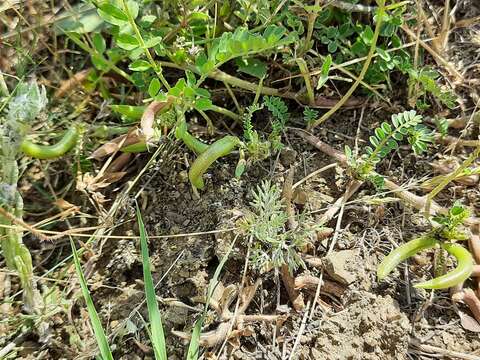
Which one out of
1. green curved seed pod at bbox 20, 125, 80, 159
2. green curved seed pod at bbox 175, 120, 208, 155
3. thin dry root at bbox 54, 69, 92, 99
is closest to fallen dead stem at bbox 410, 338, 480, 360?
green curved seed pod at bbox 175, 120, 208, 155

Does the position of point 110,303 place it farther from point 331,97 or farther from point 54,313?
point 331,97

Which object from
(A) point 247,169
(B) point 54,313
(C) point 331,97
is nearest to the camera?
(B) point 54,313

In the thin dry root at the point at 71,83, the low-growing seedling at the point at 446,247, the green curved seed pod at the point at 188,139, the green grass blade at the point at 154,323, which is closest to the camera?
the green grass blade at the point at 154,323

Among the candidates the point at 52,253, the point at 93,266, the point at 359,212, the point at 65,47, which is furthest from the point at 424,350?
the point at 65,47

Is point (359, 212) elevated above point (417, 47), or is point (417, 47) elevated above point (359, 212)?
point (417, 47)

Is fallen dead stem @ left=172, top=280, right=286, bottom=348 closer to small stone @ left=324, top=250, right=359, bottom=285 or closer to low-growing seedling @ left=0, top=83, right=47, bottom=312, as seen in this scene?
small stone @ left=324, top=250, right=359, bottom=285

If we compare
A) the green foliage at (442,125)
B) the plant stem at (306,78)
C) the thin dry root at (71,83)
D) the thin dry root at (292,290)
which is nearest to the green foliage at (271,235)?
the thin dry root at (292,290)

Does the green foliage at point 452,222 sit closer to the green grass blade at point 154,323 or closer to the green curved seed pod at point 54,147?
the green grass blade at point 154,323
